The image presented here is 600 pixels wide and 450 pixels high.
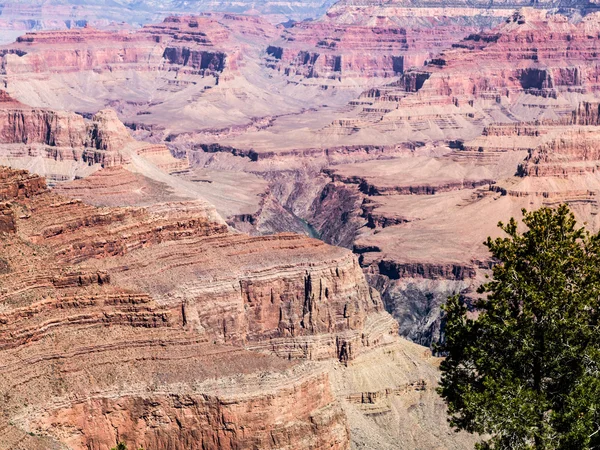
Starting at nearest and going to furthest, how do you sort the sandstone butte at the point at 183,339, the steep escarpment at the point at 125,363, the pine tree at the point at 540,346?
the pine tree at the point at 540,346 < the steep escarpment at the point at 125,363 < the sandstone butte at the point at 183,339

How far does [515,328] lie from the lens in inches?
1757

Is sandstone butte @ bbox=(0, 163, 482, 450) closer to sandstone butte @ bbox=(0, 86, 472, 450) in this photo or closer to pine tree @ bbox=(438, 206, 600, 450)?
sandstone butte @ bbox=(0, 86, 472, 450)

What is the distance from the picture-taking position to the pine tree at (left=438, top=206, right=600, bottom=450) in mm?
42500

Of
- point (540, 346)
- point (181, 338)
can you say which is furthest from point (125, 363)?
point (540, 346)

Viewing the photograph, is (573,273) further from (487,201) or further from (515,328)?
(487,201)

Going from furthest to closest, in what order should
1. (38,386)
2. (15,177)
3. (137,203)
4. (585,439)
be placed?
(137,203), (15,177), (38,386), (585,439)

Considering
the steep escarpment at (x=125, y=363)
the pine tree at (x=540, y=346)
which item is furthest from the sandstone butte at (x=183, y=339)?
the pine tree at (x=540, y=346)

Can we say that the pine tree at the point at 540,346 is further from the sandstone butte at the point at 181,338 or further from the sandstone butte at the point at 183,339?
the sandstone butte at the point at 181,338

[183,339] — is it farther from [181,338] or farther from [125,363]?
[125,363]

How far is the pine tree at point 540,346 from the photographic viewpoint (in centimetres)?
4250

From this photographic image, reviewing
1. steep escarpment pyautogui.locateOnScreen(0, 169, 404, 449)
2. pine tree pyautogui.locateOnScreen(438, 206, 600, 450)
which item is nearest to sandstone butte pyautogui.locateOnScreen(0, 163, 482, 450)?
steep escarpment pyautogui.locateOnScreen(0, 169, 404, 449)

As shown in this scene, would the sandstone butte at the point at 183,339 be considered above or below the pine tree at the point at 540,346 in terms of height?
below

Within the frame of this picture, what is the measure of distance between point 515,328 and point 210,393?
60.1ft

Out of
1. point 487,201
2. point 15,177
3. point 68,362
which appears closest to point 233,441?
point 68,362
